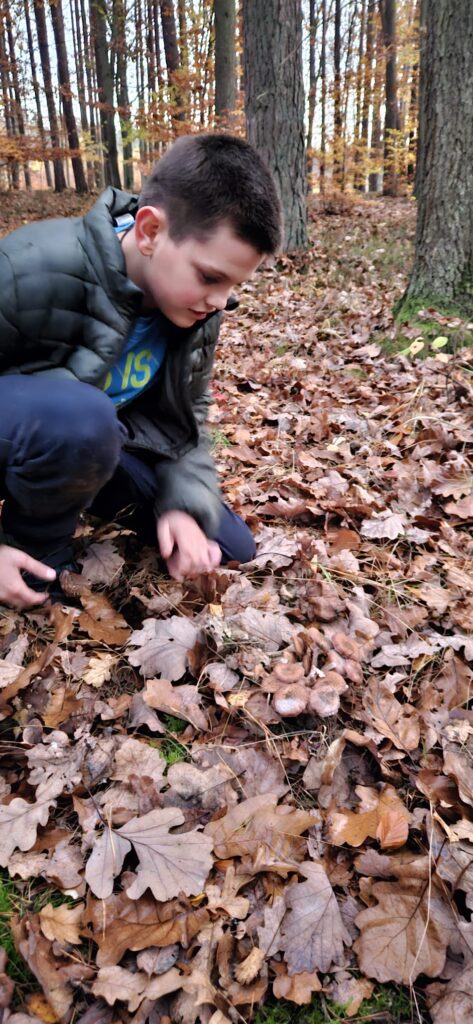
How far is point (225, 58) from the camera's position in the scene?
32.5ft

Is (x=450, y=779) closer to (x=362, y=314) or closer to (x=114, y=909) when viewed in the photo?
(x=114, y=909)

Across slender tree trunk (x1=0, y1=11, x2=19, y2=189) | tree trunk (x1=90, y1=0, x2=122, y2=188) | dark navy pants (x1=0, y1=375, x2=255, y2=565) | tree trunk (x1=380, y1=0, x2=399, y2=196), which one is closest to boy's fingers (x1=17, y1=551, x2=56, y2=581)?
dark navy pants (x1=0, y1=375, x2=255, y2=565)

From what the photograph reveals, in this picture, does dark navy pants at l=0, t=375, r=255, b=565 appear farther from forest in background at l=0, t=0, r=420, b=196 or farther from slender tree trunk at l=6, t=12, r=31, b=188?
slender tree trunk at l=6, t=12, r=31, b=188

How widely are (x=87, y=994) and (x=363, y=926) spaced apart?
0.52 m

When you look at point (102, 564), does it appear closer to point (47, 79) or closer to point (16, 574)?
point (16, 574)

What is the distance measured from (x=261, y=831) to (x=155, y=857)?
0.23 m

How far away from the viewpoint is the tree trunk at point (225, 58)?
9875 millimetres

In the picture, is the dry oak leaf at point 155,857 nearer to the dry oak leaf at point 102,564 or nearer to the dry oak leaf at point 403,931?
the dry oak leaf at point 403,931

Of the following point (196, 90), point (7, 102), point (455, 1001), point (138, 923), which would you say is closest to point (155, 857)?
point (138, 923)

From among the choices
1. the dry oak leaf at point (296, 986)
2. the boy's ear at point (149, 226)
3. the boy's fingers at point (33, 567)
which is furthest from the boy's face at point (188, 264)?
the dry oak leaf at point (296, 986)

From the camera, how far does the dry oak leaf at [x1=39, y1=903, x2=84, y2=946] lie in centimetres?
111

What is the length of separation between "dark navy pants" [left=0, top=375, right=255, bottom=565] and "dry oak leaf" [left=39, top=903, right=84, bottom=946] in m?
1.03

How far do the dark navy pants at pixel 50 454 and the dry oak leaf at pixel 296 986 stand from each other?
1252mm

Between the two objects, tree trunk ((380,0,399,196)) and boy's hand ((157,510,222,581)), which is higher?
tree trunk ((380,0,399,196))
